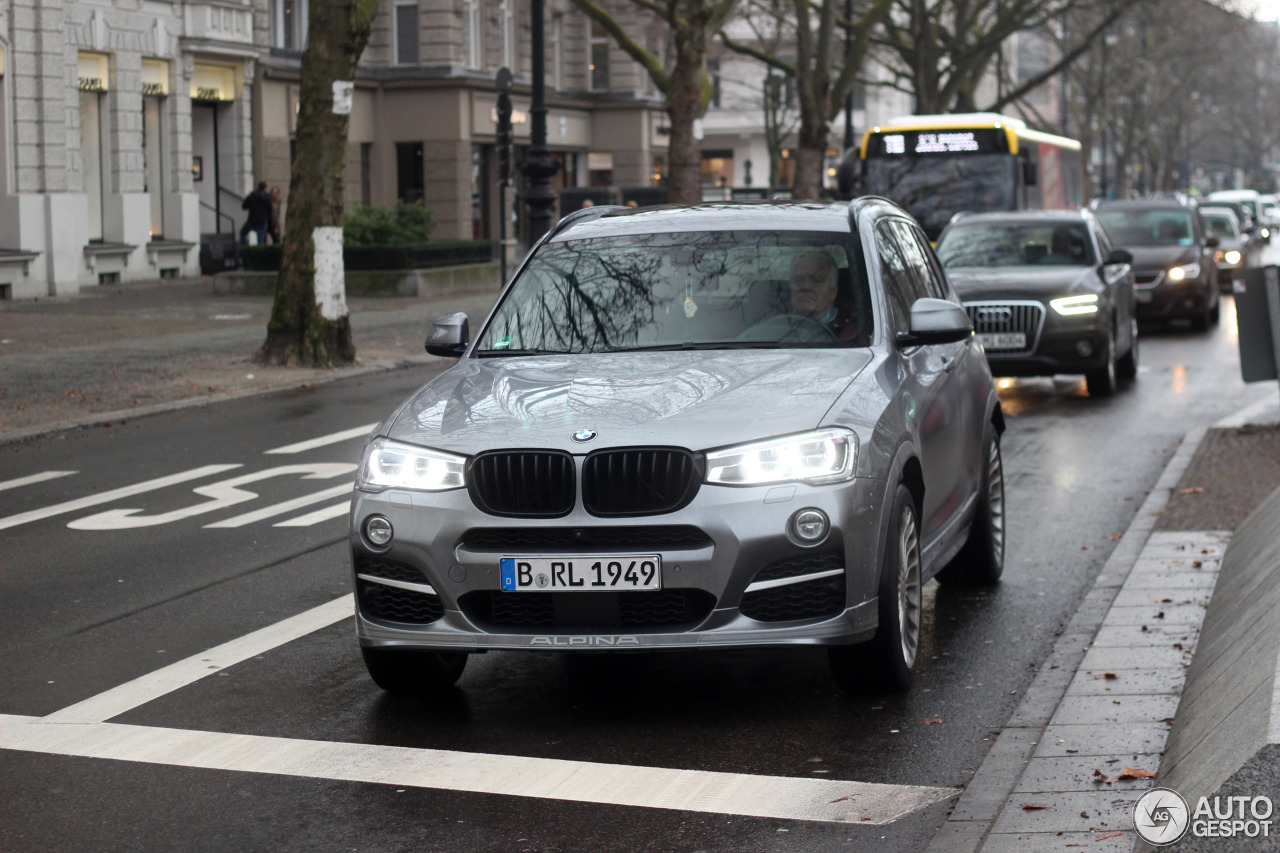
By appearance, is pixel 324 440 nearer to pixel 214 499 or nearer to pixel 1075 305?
pixel 214 499

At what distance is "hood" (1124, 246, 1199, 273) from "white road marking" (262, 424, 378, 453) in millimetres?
14325

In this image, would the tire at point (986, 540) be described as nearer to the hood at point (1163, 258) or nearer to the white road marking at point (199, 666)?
the white road marking at point (199, 666)

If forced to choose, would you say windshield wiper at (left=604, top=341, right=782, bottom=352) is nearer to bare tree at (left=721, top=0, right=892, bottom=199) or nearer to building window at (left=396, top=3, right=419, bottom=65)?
bare tree at (left=721, top=0, right=892, bottom=199)

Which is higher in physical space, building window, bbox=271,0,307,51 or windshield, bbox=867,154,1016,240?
building window, bbox=271,0,307,51

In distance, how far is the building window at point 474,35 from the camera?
4966 cm

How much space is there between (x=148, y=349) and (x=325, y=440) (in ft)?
27.0

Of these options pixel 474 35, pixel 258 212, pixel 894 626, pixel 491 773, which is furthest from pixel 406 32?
pixel 491 773

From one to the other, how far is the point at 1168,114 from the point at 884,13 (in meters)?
51.4

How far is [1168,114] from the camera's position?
3504 inches

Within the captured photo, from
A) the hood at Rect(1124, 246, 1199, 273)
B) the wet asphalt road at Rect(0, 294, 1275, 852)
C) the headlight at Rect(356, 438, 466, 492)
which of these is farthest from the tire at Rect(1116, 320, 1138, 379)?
the headlight at Rect(356, 438, 466, 492)

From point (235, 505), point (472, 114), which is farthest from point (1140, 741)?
point (472, 114)

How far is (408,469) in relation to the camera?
591 centimetres

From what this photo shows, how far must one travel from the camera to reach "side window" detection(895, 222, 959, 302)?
8070 millimetres

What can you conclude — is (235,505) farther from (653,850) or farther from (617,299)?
(653,850)
